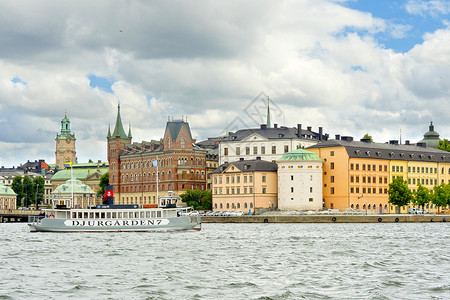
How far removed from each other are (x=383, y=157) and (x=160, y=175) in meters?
48.5

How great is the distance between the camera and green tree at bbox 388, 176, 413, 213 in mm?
137500

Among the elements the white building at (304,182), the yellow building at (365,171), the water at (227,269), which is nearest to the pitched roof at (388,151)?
the yellow building at (365,171)

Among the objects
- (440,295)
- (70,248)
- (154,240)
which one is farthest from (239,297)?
(154,240)

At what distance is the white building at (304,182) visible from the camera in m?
141

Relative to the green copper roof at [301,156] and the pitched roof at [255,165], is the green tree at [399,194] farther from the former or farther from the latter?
the pitched roof at [255,165]

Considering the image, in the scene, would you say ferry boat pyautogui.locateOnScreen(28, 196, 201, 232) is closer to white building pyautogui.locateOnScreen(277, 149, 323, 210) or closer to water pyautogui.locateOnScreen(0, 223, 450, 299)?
water pyautogui.locateOnScreen(0, 223, 450, 299)

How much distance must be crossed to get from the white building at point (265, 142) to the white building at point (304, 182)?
13.8 meters

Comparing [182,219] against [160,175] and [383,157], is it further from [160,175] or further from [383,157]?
[160,175]

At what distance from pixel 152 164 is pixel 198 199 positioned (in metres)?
18.9

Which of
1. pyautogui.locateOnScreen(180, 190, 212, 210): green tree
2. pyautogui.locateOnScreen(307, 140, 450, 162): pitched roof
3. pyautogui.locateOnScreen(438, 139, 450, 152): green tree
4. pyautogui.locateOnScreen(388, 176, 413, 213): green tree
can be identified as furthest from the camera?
pyautogui.locateOnScreen(438, 139, 450, 152): green tree

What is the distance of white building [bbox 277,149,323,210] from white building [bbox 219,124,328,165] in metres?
13.8

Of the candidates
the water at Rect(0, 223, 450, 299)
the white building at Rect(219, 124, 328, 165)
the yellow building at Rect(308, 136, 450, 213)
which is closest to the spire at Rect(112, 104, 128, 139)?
the white building at Rect(219, 124, 328, 165)

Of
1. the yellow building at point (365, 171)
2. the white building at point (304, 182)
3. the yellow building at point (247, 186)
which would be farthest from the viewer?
the yellow building at point (247, 186)

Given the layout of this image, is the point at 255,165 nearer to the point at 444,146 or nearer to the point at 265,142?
the point at 265,142
